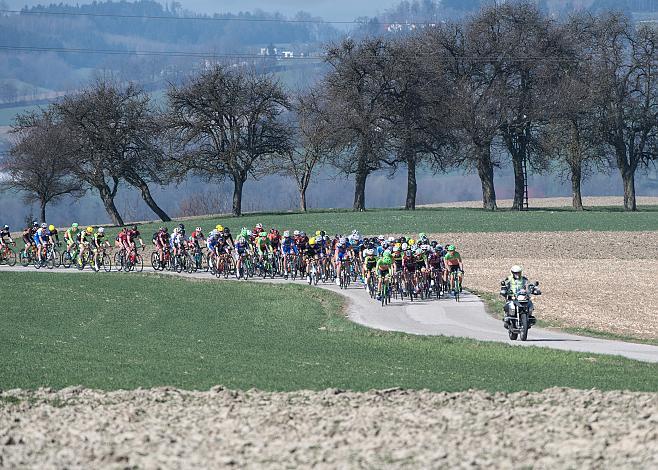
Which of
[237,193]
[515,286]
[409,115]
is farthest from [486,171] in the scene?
[515,286]

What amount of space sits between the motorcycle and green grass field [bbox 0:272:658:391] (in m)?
1.16

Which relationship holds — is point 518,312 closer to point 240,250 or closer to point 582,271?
point 582,271

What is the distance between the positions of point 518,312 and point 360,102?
55803 millimetres

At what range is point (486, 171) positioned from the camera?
8638 cm

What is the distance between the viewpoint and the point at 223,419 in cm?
1611

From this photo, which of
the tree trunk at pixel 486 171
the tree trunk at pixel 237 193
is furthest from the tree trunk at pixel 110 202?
the tree trunk at pixel 486 171

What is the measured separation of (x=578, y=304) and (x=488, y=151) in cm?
4854

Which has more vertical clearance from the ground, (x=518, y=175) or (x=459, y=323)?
(x=518, y=175)

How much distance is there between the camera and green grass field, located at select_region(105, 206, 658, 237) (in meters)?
65.6

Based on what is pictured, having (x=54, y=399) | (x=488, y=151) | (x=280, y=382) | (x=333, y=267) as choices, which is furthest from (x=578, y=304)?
(x=488, y=151)

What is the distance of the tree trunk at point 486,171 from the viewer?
81.8 metres

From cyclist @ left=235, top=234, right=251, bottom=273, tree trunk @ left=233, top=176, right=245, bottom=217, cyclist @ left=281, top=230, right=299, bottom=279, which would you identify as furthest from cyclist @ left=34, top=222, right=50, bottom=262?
tree trunk @ left=233, top=176, right=245, bottom=217

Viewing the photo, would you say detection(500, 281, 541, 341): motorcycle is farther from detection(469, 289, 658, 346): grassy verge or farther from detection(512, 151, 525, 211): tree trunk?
detection(512, 151, 525, 211): tree trunk

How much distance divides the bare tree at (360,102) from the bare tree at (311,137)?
1.35 metres
